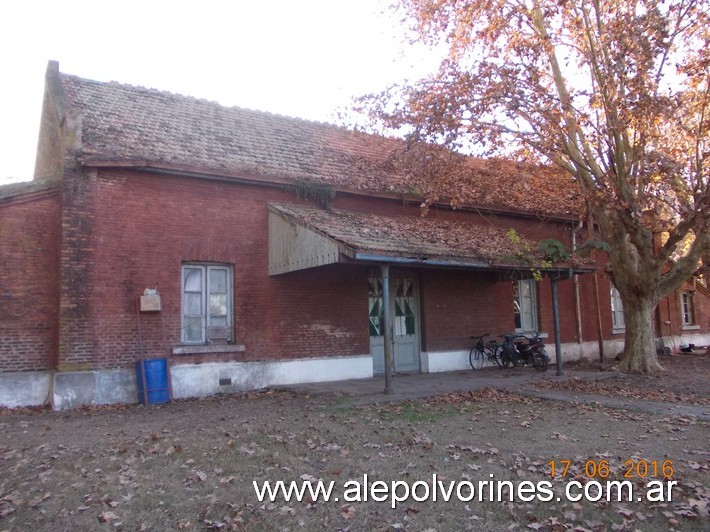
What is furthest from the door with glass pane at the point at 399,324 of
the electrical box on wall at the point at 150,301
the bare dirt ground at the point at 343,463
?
the electrical box on wall at the point at 150,301

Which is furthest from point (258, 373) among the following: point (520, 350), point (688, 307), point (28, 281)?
point (688, 307)

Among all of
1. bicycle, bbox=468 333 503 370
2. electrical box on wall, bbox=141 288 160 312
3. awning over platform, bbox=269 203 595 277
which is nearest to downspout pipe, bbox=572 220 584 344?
awning over platform, bbox=269 203 595 277

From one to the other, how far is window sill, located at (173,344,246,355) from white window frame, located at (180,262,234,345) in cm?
19

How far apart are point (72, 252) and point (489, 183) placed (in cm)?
1046

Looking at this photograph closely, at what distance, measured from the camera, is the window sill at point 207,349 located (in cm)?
1102

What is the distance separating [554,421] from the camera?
816cm

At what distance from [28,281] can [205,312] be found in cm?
319

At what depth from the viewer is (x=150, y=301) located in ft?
35.0

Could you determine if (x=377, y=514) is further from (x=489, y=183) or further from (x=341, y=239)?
(x=489, y=183)

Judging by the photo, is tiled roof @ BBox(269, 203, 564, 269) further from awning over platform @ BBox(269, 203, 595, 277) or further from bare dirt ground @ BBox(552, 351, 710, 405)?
bare dirt ground @ BBox(552, 351, 710, 405)

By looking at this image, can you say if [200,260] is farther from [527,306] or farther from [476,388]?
[527,306]

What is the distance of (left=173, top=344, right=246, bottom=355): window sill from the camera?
434 inches

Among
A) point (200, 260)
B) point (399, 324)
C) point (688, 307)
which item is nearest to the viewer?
point (200, 260)

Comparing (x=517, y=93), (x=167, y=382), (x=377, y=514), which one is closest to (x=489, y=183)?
(x=517, y=93)
